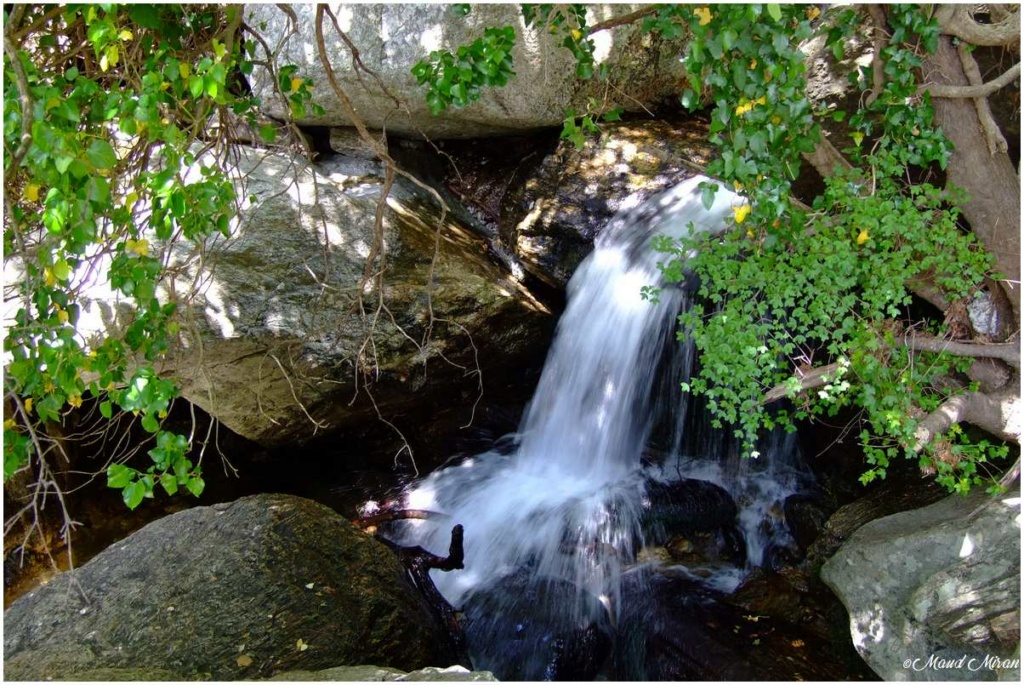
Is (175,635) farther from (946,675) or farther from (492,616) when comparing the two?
(946,675)

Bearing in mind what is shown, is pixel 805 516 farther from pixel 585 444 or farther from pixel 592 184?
pixel 592 184

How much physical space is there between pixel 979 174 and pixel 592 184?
2575mm

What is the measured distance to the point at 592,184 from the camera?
5.89m

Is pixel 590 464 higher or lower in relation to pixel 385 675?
lower

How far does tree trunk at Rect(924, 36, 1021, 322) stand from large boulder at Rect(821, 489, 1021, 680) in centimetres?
103

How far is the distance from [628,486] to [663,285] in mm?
1231

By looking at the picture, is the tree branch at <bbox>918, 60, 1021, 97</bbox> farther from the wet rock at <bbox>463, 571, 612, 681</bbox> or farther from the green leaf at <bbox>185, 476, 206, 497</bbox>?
the green leaf at <bbox>185, 476, 206, 497</bbox>

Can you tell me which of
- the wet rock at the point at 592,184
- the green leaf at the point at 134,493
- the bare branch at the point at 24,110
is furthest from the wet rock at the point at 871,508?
the bare branch at the point at 24,110

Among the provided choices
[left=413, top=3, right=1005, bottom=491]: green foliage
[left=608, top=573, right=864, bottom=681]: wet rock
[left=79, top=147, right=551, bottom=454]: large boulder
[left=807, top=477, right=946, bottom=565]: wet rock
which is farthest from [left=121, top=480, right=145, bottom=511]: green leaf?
[left=807, top=477, right=946, bottom=565]: wet rock

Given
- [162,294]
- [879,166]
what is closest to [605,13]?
[879,166]

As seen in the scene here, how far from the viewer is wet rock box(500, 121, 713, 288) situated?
570 centimetres

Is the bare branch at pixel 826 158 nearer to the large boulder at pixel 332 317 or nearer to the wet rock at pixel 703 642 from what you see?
the large boulder at pixel 332 317

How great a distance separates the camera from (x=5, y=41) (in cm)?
238

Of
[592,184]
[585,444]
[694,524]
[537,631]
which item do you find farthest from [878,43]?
[537,631]
